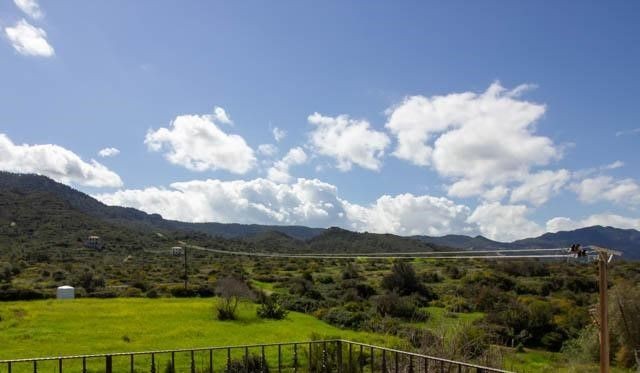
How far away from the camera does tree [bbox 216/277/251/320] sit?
24.2m

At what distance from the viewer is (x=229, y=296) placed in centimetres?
2697

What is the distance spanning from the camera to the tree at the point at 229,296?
24.2m

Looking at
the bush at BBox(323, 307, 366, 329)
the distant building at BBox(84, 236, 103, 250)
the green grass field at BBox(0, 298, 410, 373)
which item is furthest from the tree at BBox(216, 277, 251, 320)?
the distant building at BBox(84, 236, 103, 250)

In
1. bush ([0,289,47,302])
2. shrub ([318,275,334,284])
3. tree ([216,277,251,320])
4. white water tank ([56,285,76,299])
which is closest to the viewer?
tree ([216,277,251,320])

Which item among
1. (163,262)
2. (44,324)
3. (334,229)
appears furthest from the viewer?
(334,229)

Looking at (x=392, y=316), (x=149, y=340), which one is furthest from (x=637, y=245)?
(x=149, y=340)

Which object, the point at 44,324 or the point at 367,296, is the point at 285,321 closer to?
the point at 44,324

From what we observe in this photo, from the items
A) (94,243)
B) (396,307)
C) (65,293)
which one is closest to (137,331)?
(396,307)

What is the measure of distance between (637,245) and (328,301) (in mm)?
59752

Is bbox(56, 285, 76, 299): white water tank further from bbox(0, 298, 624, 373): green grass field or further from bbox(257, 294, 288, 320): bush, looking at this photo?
bbox(257, 294, 288, 320): bush

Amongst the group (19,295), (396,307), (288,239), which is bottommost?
(396,307)

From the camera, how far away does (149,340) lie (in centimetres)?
1920

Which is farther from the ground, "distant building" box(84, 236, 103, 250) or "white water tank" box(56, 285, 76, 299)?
"distant building" box(84, 236, 103, 250)

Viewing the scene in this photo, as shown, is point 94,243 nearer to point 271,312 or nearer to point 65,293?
point 65,293
